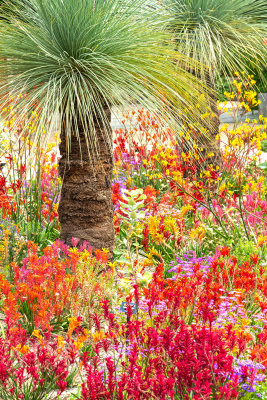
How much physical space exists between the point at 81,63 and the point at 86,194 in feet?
3.07

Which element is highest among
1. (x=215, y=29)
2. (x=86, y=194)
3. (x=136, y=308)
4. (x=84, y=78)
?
(x=215, y=29)

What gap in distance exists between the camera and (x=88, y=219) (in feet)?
12.8

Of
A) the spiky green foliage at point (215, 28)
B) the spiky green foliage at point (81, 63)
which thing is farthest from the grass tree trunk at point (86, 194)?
the spiky green foliage at point (215, 28)

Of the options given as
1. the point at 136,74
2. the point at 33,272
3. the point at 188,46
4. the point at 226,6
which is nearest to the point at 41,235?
the point at 33,272

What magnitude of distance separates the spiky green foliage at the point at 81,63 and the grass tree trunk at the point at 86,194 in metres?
0.18

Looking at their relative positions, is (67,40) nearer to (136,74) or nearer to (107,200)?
(136,74)

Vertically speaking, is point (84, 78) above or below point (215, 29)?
below

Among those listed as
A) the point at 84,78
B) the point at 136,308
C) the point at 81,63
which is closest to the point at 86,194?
the point at 84,78

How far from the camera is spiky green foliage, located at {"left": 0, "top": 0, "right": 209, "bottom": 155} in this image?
3.56 m

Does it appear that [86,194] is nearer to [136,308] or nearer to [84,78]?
[84,78]

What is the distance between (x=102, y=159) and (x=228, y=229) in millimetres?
1215

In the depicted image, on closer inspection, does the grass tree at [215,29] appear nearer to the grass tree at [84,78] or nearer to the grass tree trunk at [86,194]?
the grass tree at [84,78]

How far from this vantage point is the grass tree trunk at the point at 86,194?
3.88 m

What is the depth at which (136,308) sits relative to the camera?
2.35 m
